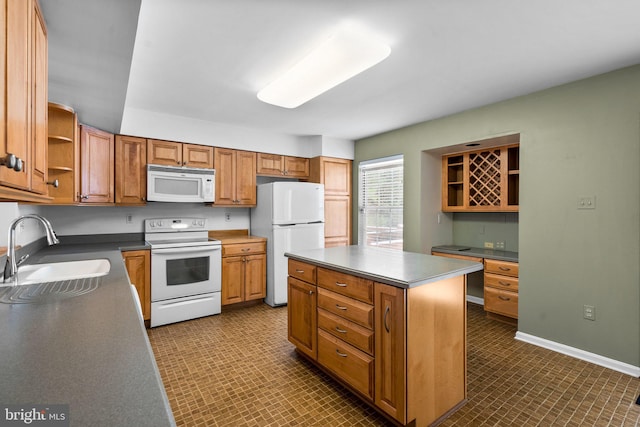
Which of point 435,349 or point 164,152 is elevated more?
point 164,152

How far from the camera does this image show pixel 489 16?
182 centimetres

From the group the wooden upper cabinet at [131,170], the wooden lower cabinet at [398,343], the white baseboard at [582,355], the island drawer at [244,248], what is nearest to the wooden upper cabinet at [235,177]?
the island drawer at [244,248]

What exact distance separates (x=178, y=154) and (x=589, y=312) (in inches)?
173

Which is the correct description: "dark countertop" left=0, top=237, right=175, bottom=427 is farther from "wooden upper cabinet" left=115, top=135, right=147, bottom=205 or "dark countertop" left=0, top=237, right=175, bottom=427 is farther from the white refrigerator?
the white refrigerator

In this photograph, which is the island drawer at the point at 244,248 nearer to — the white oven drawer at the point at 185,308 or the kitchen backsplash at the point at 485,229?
the white oven drawer at the point at 185,308

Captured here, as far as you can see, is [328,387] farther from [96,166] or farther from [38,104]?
[96,166]

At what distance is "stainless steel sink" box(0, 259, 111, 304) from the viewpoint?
1.31 m

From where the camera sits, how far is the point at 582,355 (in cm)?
269

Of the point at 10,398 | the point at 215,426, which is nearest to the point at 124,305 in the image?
the point at 10,398

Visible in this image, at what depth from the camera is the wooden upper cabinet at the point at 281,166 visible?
4.40 m

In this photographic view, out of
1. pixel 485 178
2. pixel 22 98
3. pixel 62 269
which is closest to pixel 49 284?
pixel 62 269

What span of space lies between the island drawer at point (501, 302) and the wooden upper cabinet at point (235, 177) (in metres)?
3.10

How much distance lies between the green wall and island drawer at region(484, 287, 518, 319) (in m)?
0.22

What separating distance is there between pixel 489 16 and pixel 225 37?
5.27ft
